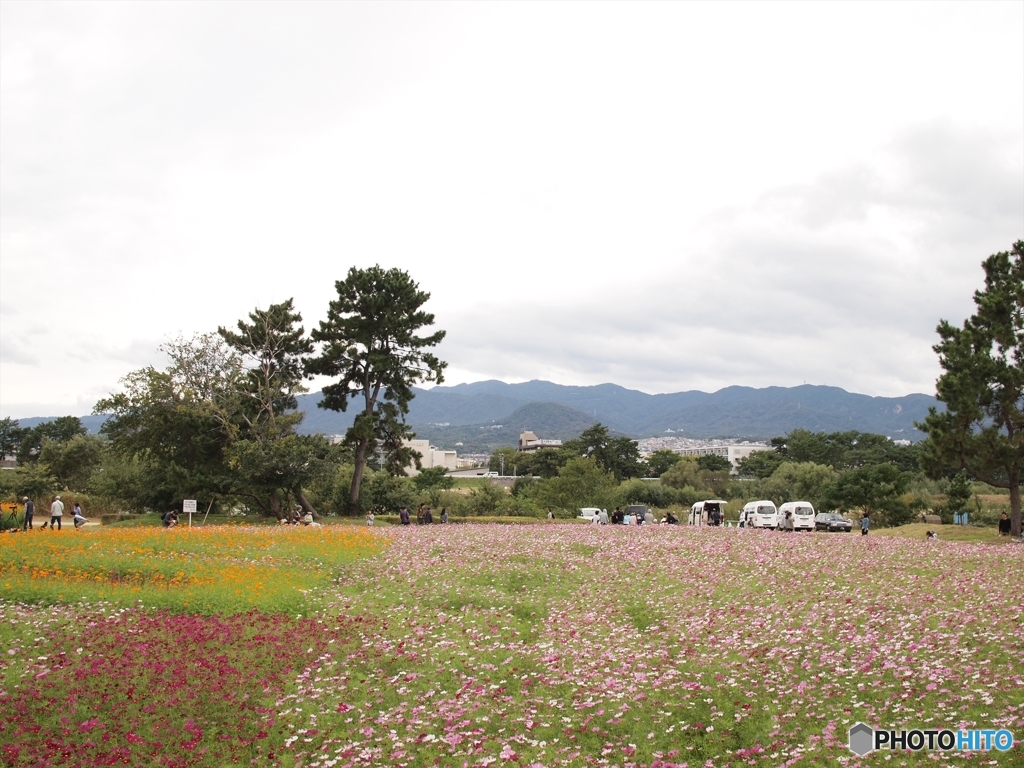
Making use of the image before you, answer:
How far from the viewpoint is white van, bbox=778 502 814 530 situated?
158 ft

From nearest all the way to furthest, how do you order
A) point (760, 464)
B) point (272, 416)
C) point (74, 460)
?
point (272, 416), point (74, 460), point (760, 464)

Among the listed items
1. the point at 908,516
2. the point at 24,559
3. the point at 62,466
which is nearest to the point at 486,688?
the point at 24,559

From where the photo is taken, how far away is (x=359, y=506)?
57438 mm

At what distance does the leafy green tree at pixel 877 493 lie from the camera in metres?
61.6

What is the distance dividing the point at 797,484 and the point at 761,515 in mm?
39272

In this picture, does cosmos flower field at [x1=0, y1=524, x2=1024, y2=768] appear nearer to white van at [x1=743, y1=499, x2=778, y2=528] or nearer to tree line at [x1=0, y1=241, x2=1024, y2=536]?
tree line at [x1=0, y1=241, x2=1024, y2=536]

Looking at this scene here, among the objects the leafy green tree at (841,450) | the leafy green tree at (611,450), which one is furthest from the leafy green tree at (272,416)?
the leafy green tree at (841,450)

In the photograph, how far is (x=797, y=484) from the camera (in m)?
88.7

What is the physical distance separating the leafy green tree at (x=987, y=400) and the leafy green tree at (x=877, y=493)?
21.1m

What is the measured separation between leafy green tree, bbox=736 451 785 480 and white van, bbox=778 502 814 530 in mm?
89108

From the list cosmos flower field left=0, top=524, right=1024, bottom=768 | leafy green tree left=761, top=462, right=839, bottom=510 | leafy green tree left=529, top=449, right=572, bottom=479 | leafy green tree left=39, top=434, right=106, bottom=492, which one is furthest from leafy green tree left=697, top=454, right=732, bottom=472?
cosmos flower field left=0, top=524, right=1024, bottom=768

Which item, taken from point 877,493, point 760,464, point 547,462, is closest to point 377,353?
point 877,493

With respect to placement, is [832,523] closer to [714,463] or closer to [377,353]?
[377,353]

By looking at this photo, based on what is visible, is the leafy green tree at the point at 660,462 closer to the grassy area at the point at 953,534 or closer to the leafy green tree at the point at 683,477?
the leafy green tree at the point at 683,477
